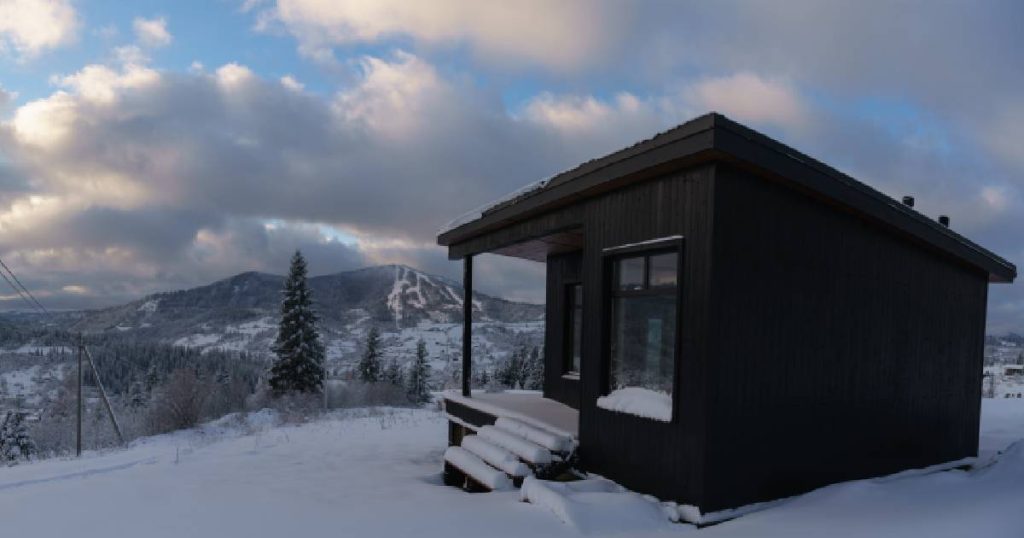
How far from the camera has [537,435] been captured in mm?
6363

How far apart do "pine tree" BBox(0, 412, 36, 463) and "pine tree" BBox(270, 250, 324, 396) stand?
13197mm

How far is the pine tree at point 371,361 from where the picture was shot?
40.6m

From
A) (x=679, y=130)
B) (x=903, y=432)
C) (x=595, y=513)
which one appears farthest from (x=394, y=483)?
(x=903, y=432)

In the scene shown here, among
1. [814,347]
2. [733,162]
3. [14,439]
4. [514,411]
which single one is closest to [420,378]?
[14,439]

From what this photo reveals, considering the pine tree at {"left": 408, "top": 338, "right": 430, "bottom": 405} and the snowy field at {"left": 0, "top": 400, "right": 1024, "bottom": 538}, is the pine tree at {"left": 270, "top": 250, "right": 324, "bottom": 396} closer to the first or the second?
the pine tree at {"left": 408, "top": 338, "right": 430, "bottom": 405}

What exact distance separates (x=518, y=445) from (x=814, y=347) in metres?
3.22

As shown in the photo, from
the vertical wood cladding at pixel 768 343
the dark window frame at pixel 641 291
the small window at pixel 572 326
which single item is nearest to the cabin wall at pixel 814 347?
the vertical wood cladding at pixel 768 343

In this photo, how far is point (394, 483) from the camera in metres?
6.58

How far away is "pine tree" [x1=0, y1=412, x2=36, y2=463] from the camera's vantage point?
28797mm

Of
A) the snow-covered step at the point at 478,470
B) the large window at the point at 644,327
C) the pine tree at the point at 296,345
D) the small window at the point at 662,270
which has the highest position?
the small window at the point at 662,270

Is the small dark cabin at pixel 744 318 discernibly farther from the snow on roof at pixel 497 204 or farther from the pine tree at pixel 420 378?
the pine tree at pixel 420 378

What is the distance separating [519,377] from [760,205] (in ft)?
143

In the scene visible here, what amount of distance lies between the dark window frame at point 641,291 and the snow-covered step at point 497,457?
1163 millimetres

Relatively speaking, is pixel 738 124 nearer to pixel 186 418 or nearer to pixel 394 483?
pixel 394 483
